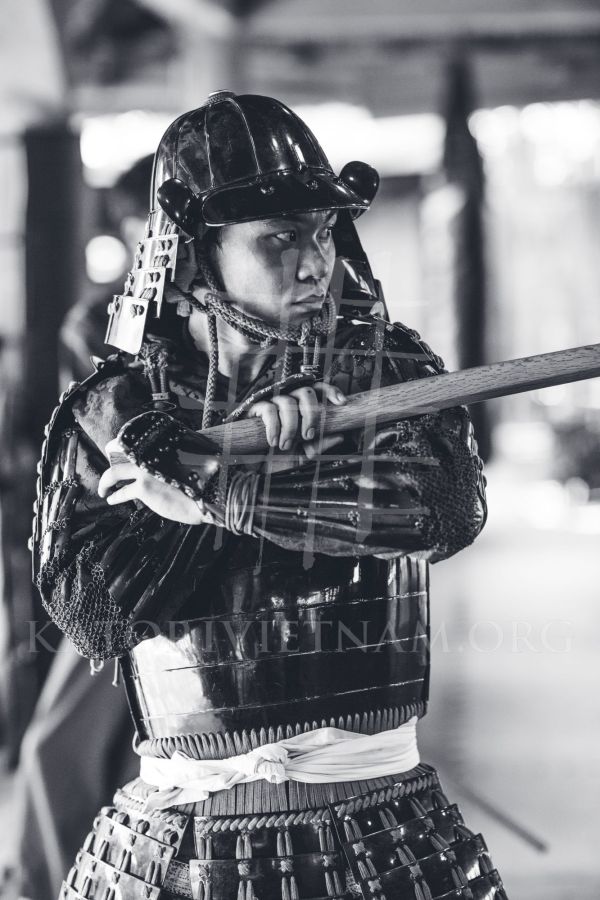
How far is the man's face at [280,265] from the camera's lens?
4.79 ft

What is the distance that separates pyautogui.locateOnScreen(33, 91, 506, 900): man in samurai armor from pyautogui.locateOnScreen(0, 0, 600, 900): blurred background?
2.52ft

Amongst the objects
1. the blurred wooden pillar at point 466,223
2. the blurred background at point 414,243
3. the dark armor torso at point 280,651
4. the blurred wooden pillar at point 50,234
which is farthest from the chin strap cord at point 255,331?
Answer: the blurred wooden pillar at point 466,223

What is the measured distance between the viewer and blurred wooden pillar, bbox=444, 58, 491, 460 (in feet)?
24.8

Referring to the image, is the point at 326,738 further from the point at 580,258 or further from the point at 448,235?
the point at 580,258

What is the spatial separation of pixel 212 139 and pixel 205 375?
323mm

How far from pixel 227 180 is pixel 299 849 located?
33.6 inches

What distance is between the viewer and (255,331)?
1.49 meters

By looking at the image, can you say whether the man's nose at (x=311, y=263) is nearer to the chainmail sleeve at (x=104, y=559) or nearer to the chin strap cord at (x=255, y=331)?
the chin strap cord at (x=255, y=331)

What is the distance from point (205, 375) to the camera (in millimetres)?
1582

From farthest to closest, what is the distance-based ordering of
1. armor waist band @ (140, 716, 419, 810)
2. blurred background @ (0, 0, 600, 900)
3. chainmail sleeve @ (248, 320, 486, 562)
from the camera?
1. blurred background @ (0, 0, 600, 900)
2. armor waist band @ (140, 716, 419, 810)
3. chainmail sleeve @ (248, 320, 486, 562)

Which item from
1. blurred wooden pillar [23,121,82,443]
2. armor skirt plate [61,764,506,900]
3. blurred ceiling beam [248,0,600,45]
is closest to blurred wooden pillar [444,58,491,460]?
blurred ceiling beam [248,0,600,45]

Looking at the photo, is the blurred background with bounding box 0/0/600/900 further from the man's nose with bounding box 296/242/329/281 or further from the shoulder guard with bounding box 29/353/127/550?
the man's nose with bounding box 296/242/329/281

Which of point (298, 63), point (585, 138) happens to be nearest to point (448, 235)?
point (298, 63)

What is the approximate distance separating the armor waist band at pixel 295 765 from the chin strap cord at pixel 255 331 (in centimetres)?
43
